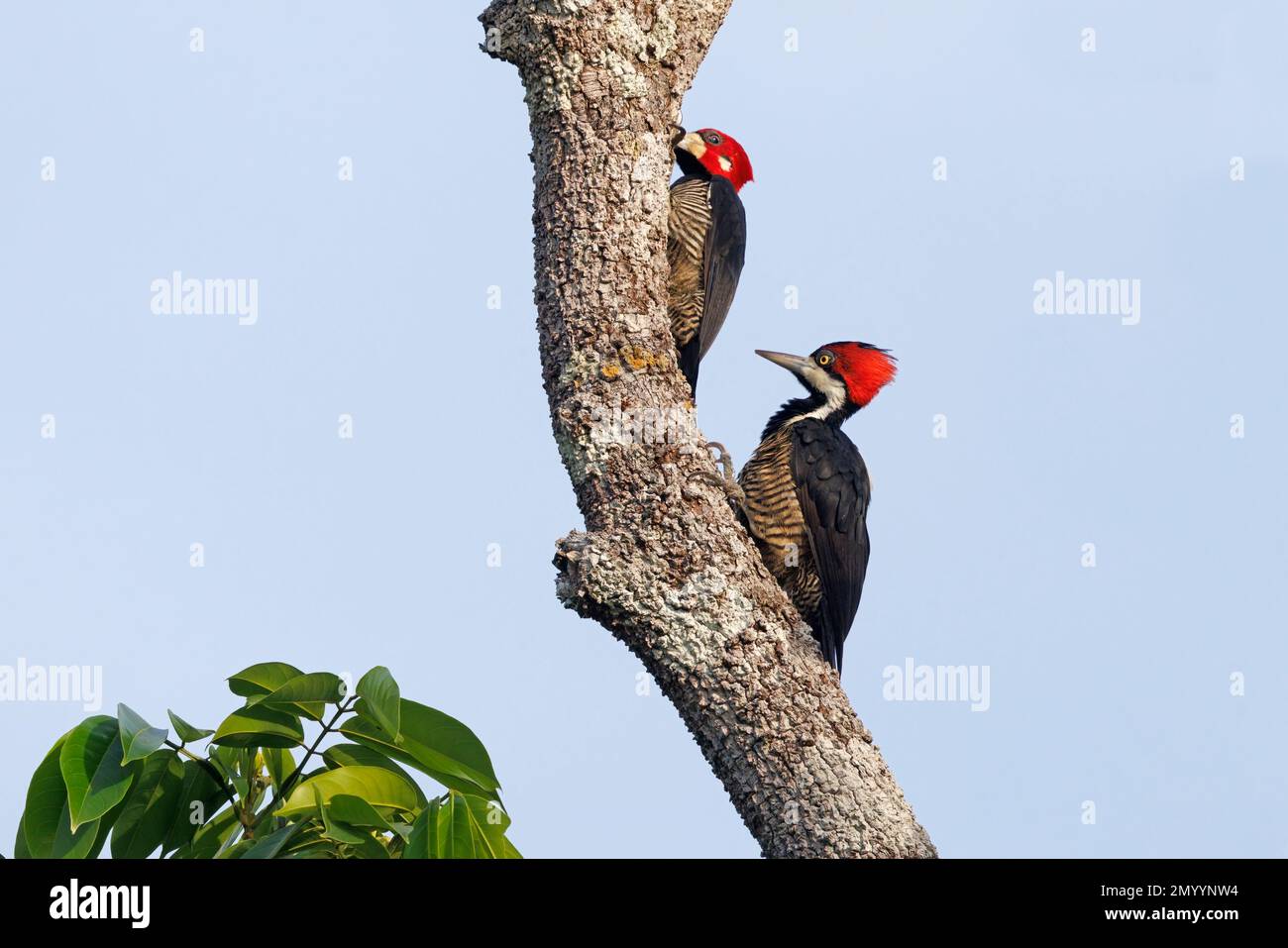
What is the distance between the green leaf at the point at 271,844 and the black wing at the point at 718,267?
274 centimetres

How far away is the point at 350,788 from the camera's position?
286 cm

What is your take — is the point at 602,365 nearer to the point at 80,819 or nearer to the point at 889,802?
the point at 889,802

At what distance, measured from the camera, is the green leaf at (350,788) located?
9.36 feet

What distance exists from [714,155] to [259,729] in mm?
3393

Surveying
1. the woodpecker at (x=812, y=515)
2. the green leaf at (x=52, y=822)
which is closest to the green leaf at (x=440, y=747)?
the green leaf at (x=52, y=822)

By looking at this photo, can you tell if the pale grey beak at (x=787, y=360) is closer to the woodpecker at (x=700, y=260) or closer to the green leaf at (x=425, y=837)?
the woodpecker at (x=700, y=260)

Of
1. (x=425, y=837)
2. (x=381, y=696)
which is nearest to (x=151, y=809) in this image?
(x=381, y=696)

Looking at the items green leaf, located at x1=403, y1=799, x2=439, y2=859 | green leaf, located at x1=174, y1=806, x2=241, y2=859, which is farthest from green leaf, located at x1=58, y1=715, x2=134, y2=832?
green leaf, located at x1=403, y1=799, x2=439, y2=859

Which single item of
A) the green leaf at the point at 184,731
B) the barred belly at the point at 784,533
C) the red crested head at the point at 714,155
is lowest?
the green leaf at the point at 184,731

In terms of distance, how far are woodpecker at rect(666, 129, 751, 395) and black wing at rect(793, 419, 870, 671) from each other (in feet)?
1.87

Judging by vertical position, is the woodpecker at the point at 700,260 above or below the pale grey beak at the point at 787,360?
above

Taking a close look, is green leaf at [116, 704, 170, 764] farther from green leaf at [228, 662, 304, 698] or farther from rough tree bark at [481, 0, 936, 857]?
rough tree bark at [481, 0, 936, 857]
